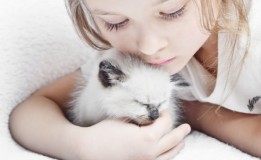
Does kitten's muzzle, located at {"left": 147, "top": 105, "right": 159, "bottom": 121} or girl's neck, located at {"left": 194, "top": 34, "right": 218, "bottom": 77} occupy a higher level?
girl's neck, located at {"left": 194, "top": 34, "right": 218, "bottom": 77}

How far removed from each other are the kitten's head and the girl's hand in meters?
0.02

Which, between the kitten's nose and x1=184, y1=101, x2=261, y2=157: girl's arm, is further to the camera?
x1=184, y1=101, x2=261, y2=157: girl's arm

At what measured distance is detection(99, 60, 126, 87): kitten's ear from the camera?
3.03 ft

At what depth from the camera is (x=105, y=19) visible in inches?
37.6

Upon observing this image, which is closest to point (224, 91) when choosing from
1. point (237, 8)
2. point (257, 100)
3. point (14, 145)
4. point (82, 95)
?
point (257, 100)

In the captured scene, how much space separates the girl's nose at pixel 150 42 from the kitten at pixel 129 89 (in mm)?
45

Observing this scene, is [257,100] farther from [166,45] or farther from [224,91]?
[166,45]

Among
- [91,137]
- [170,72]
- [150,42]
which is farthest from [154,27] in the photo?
[91,137]

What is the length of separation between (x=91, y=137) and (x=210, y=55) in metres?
0.33

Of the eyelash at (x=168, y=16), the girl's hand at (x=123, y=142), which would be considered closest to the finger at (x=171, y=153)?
the girl's hand at (x=123, y=142)

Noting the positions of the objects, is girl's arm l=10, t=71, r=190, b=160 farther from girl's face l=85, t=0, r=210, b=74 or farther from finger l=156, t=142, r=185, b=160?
girl's face l=85, t=0, r=210, b=74

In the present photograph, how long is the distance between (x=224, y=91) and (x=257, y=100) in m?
0.07

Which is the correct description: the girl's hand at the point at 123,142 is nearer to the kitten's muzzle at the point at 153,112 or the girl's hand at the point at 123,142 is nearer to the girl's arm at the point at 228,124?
the kitten's muzzle at the point at 153,112

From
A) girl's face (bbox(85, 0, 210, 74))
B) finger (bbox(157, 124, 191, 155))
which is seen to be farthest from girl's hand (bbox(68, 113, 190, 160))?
girl's face (bbox(85, 0, 210, 74))
